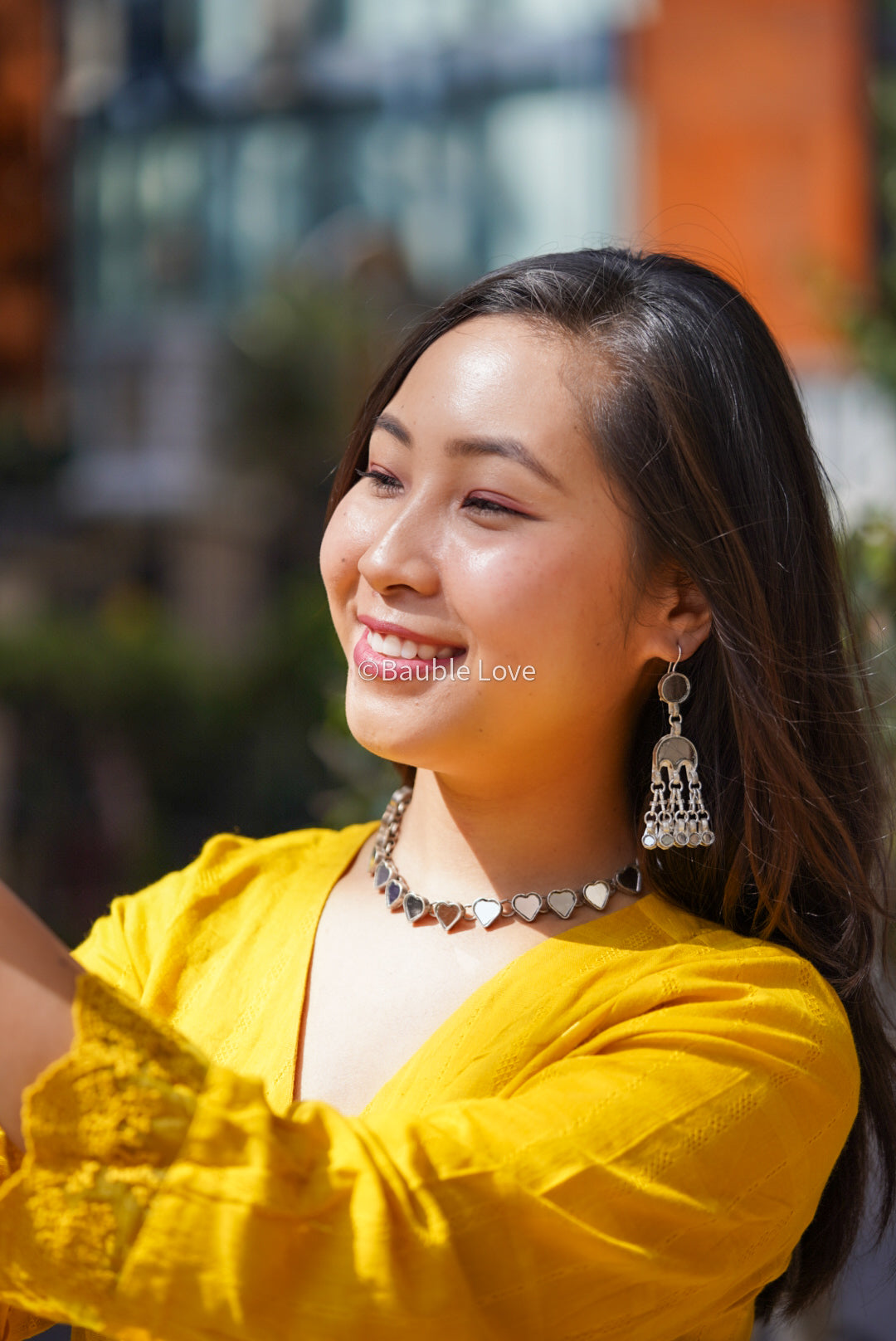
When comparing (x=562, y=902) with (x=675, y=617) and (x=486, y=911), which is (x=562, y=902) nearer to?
(x=486, y=911)

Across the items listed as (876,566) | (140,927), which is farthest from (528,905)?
(876,566)

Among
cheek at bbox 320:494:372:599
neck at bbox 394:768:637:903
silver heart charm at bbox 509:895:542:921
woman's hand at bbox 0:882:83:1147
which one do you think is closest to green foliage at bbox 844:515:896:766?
neck at bbox 394:768:637:903

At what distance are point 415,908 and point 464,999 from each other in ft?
0.49

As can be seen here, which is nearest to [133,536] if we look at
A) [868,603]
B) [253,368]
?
[253,368]

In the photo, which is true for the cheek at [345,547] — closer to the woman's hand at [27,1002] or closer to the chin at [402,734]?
the chin at [402,734]

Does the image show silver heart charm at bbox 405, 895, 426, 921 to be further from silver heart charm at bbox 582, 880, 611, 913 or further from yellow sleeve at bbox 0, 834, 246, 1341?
yellow sleeve at bbox 0, 834, 246, 1341

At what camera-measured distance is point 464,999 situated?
1.54 metres

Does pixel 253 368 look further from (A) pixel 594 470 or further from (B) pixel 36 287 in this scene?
(A) pixel 594 470

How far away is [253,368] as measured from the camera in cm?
1030

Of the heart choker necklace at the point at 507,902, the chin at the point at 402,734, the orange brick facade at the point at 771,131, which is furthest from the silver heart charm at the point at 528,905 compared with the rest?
the orange brick facade at the point at 771,131

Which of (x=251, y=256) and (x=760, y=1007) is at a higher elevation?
(x=251, y=256)

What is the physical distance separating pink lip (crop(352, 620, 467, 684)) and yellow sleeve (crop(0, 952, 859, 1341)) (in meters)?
0.41

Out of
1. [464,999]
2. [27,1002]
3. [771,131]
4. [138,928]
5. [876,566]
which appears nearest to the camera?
[27,1002]

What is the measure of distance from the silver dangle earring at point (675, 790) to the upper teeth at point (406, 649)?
301 mm
